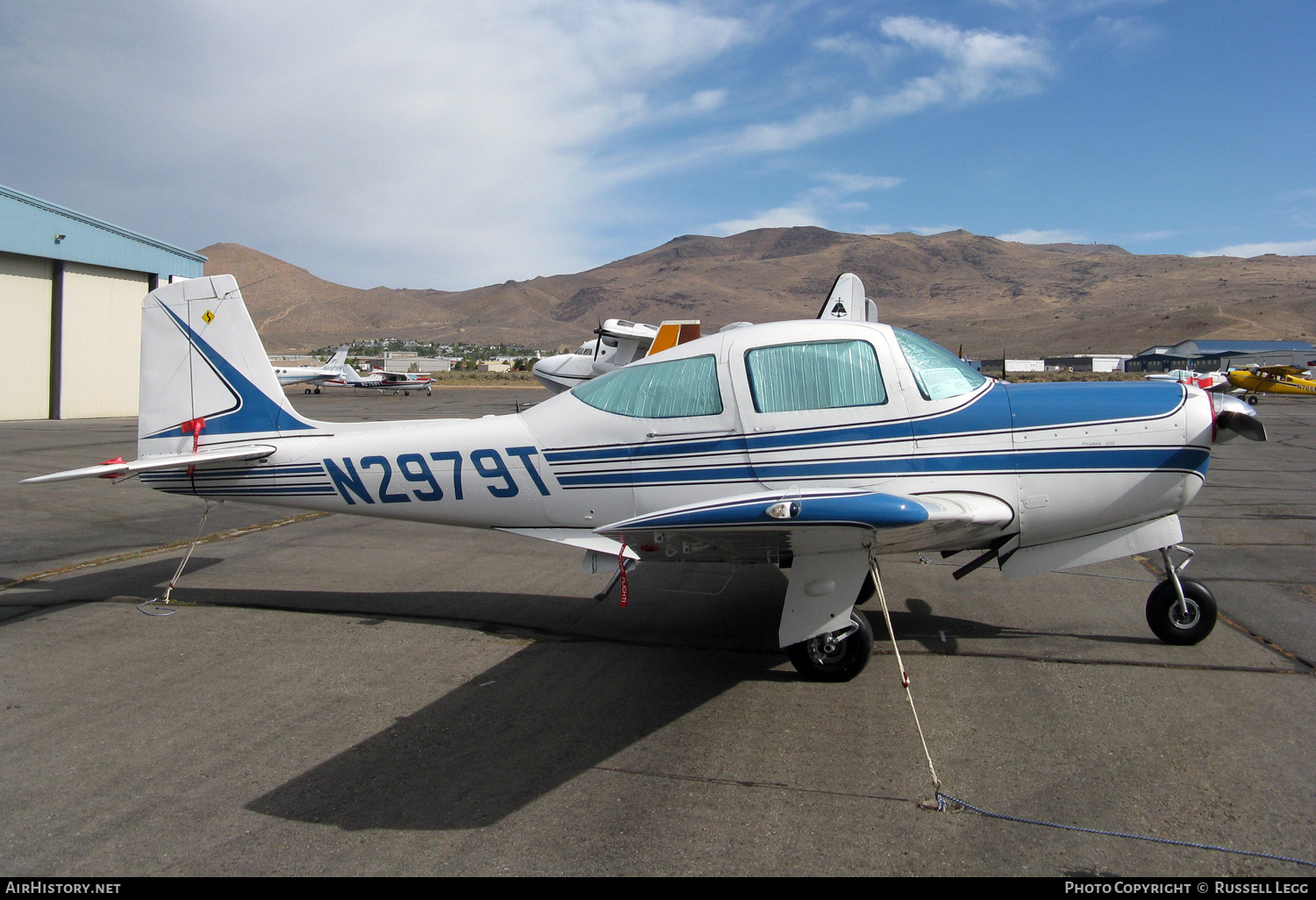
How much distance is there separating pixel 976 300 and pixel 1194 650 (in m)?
186

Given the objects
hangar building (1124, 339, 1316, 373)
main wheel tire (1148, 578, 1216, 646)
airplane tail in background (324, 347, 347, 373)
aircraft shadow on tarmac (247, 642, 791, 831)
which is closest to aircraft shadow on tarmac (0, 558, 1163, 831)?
aircraft shadow on tarmac (247, 642, 791, 831)

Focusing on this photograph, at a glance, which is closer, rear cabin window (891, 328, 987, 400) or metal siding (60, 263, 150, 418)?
rear cabin window (891, 328, 987, 400)

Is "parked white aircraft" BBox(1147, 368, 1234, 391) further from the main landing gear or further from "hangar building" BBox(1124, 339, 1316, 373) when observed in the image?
"hangar building" BBox(1124, 339, 1316, 373)

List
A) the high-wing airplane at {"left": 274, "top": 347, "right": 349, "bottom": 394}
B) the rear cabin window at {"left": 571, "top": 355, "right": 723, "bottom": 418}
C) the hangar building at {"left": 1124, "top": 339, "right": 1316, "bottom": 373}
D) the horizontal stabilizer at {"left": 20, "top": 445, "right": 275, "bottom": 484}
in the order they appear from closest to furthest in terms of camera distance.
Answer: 1. the rear cabin window at {"left": 571, "top": 355, "right": 723, "bottom": 418}
2. the horizontal stabilizer at {"left": 20, "top": 445, "right": 275, "bottom": 484}
3. the high-wing airplane at {"left": 274, "top": 347, "right": 349, "bottom": 394}
4. the hangar building at {"left": 1124, "top": 339, "right": 1316, "bottom": 373}

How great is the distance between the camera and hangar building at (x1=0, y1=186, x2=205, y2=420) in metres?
28.8

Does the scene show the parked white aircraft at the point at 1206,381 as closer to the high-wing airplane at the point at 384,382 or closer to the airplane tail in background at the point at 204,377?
the airplane tail in background at the point at 204,377

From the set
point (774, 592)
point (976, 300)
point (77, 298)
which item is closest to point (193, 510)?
point (774, 592)

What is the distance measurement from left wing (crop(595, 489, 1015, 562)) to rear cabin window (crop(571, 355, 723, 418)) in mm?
967

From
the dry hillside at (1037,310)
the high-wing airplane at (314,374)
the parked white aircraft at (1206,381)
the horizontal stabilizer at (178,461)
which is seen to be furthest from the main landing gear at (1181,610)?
the dry hillside at (1037,310)

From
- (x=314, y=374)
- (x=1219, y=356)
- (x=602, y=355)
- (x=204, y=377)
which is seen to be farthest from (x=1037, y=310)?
(x=204, y=377)

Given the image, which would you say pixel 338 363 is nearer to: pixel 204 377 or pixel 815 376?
pixel 204 377

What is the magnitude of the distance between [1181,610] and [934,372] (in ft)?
7.99

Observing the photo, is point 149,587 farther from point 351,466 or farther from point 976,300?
point 976,300

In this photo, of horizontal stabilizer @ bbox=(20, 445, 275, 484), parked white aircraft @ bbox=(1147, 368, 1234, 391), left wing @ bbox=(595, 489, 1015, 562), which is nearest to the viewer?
left wing @ bbox=(595, 489, 1015, 562)
